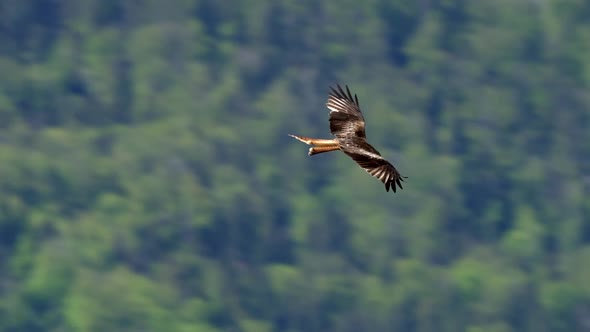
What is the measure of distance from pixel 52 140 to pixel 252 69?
11279mm

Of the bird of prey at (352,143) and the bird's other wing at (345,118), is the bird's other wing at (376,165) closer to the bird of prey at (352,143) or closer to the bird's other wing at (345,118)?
the bird of prey at (352,143)

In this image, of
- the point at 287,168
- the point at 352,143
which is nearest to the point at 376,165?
the point at 352,143

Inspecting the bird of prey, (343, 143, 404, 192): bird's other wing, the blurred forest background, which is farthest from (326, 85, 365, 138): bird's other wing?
the blurred forest background

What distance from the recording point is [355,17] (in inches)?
2977

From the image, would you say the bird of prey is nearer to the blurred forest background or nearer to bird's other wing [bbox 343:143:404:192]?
bird's other wing [bbox 343:143:404:192]

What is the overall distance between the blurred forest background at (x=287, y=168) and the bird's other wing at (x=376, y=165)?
4039 cm

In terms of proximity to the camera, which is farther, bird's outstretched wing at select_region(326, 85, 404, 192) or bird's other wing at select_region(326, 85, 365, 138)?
bird's other wing at select_region(326, 85, 365, 138)

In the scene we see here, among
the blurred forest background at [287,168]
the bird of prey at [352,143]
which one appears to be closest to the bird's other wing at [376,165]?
the bird of prey at [352,143]

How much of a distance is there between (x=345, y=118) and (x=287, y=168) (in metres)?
51.9

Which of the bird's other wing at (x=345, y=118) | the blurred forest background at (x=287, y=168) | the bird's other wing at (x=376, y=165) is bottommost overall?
the bird's other wing at (x=376, y=165)

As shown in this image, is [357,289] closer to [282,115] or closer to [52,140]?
[282,115]

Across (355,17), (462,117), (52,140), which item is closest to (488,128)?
(462,117)

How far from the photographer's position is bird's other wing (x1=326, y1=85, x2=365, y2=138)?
Result: 53.6 feet

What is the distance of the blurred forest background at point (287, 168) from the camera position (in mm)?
60688
